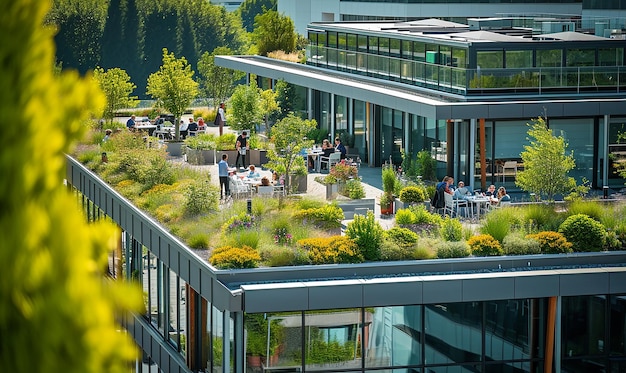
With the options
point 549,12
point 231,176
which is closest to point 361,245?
point 231,176

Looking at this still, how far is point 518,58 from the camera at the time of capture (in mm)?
34500

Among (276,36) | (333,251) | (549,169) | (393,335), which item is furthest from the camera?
(276,36)

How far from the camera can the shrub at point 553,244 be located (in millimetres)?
22562

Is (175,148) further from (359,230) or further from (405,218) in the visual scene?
(359,230)

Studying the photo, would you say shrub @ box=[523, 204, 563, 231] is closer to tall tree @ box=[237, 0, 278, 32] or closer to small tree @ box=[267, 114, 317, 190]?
small tree @ box=[267, 114, 317, 190]

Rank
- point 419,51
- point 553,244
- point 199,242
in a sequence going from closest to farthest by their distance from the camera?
point 553,244
point 199,242
point 419,51

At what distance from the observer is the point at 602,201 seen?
26.5 m

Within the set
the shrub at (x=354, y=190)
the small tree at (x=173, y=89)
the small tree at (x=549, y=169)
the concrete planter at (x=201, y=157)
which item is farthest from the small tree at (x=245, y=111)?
the small tree at (x=549, y=169)

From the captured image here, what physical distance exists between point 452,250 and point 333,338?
9.89 feet

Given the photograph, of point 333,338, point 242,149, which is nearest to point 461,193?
point 333,338

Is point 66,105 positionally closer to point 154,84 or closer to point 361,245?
point 361,245

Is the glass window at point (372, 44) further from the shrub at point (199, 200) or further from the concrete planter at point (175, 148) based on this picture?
the shrub at point (199, 200)

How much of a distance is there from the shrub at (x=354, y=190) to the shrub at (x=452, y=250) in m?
7.45

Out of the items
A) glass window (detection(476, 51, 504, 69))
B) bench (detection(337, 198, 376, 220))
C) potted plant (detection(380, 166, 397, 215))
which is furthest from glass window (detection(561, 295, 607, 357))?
glass window (detection(476, 51, 504, 69))
